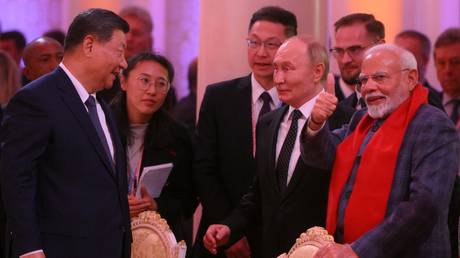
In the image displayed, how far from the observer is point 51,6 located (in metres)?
10.5

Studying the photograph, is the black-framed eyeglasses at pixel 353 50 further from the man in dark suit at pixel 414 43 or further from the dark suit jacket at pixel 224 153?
the man in dark suit at pixel 414 43

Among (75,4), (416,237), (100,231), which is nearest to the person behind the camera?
(416,237)

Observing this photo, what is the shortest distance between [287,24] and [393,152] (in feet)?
5.41

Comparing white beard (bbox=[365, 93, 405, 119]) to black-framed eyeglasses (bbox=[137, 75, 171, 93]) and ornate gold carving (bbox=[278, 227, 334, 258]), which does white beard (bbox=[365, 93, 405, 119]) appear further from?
black-framed eyeglasses (bbox=[137, 75, 171, 93])

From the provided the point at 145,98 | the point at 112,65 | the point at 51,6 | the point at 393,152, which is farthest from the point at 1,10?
the point at 393,152

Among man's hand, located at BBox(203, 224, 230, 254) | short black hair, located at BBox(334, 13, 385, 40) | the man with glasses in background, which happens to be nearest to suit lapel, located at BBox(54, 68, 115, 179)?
man's hand, located at BBox(203, 224, 230, 254)

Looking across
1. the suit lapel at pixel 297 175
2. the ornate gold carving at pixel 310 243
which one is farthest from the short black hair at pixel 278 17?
the ornate gold carving at pixel 310 243

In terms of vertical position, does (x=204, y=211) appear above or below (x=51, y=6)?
below

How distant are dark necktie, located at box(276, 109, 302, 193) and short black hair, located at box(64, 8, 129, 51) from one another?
1006 millimetres

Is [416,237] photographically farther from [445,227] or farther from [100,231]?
[100,231]

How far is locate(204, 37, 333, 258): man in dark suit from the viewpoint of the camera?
489 cm

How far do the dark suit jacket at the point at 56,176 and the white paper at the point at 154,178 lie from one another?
27.3 inches

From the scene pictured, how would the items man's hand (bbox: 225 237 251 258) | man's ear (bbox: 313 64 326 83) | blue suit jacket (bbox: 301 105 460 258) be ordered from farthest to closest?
man's hand (bbox: 225 237 251 258), man's ear (bbox: 313 64 326 83), blue suit jacket (bbox: 301 105 460 258)

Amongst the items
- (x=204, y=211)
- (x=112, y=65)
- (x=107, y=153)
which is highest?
(x=112, y=65)
